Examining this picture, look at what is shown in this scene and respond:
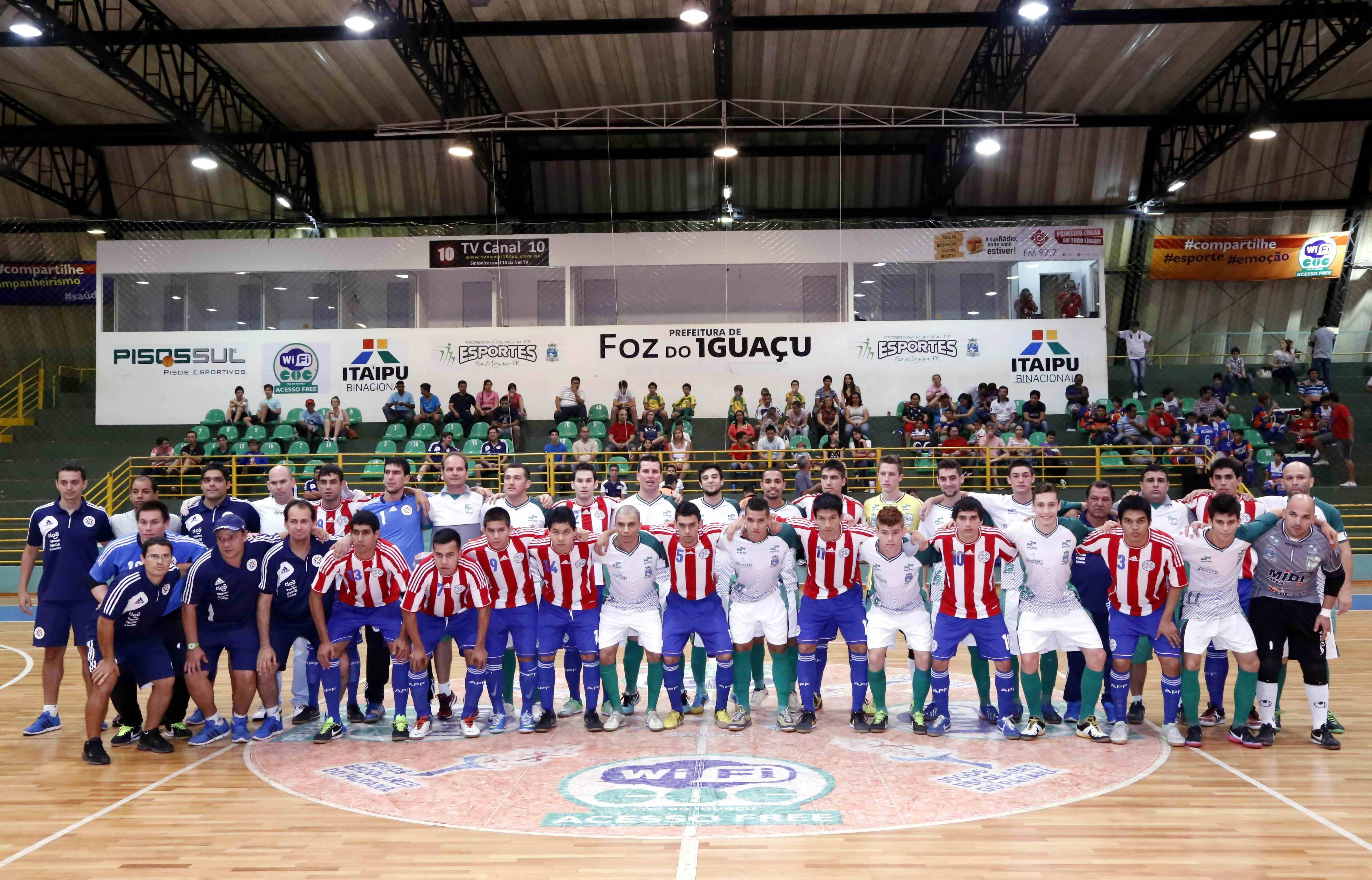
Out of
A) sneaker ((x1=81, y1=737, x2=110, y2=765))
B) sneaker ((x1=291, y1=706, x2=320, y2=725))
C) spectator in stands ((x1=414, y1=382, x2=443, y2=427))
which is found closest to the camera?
sneaker ((x1=81, y1=737, x2=110, y2=765))

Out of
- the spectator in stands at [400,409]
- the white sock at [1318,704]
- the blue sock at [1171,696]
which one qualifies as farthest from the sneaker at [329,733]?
the spectator in stands at [400,409]

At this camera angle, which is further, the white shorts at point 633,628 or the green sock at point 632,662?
the green sock at point 632,662

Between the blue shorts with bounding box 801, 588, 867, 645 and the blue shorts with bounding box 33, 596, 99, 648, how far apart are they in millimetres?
5749

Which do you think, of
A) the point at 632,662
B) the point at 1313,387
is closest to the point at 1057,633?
the point at 632,662

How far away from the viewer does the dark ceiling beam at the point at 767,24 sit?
18484 mm

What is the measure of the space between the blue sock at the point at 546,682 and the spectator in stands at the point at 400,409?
15.3 m

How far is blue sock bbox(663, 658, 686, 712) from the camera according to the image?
27.1 ft

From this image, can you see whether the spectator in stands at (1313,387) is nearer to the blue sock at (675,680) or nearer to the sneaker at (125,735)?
the blue sock at (675,680)

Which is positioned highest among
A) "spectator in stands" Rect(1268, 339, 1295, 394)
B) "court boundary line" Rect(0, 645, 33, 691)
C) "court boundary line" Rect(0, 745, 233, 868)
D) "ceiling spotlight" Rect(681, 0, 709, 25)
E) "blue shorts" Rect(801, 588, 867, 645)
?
"ceiling spotlight" Rect(681, 0, 709, 25)

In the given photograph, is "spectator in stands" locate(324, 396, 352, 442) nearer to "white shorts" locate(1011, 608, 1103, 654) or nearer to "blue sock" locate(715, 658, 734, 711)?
"blue sock" locate(715, 658, 734, 711)

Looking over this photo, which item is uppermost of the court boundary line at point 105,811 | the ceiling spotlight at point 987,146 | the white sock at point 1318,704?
the ceiling spotlight at point 987,146

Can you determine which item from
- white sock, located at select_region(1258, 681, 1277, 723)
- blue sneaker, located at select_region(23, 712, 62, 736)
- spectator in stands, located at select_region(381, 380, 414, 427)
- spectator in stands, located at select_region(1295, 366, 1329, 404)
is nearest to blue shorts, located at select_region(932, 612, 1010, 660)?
white sock, located at select_region(1258, 681, 1277, 723)

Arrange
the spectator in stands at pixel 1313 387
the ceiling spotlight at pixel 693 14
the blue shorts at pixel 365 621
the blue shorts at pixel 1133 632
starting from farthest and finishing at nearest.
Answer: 1. the spectator in stands at pixel 1313 387
2. the ceiling spotlight at pixel 693 14
3. the blue shorts at pixel 365 621
4. the blue shorts at pixel 1133 632

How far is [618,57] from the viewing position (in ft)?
68.3
